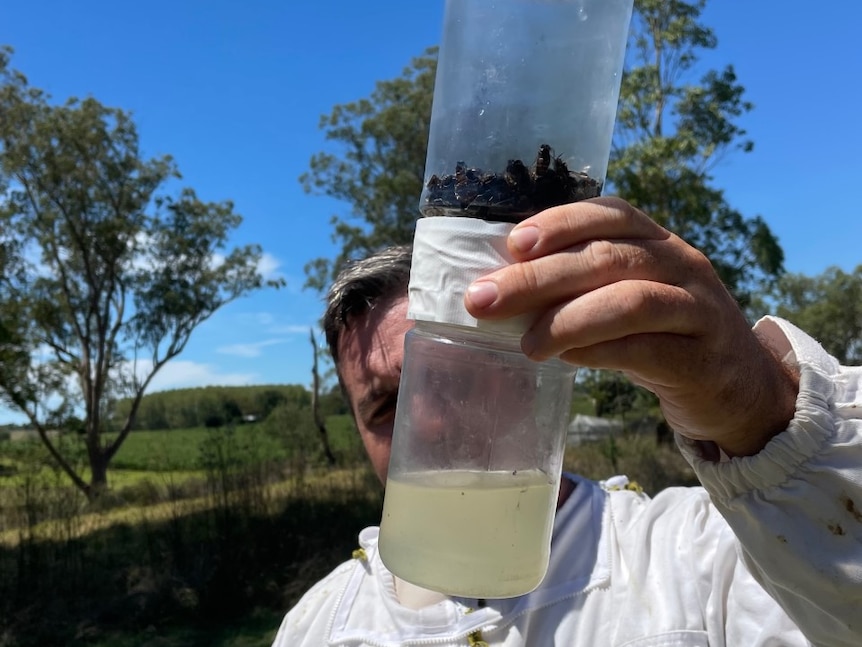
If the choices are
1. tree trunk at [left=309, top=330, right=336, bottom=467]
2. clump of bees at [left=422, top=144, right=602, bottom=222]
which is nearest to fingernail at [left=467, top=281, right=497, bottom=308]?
clump of bees at [left=422, top=144, right=602, bottom=222]

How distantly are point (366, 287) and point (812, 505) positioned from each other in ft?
4.31

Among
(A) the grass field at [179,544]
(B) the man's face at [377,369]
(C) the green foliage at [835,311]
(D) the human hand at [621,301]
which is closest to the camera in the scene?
(D) the human hand at [621,301]

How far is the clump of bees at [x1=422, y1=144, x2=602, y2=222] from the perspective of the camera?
36.5 inches

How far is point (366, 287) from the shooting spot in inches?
78.3

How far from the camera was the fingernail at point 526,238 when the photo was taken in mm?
869

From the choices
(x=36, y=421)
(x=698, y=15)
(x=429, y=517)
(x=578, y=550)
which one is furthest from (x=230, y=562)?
(x=698, y=15)

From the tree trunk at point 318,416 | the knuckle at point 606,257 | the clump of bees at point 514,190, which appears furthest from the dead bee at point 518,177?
the tree trunk at point 318,416

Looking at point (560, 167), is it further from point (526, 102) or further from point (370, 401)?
point (370, 401)

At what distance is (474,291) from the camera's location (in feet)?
2.87

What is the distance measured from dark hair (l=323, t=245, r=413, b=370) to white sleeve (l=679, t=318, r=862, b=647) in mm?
1138

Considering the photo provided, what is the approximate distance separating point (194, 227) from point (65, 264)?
3697 mm

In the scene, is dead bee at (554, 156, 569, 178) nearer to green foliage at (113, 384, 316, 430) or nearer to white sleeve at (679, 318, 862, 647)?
white sleeve at (679, 318, 862, 647)

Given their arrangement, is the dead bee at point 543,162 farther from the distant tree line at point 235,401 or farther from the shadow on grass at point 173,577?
the distant tree line at point 235,401

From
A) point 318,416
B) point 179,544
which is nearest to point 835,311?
point 318,416
